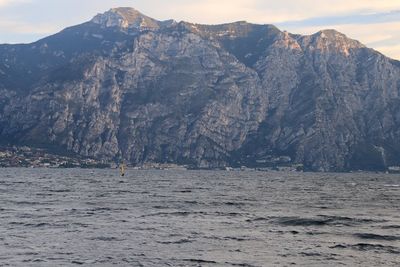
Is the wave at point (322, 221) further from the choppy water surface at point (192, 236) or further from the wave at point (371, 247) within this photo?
the wave at point (371, 247)

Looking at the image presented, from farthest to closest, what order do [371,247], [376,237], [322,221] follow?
[322,221] < [376,237] < [371,247]

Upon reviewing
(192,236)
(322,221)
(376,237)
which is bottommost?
(322,221)

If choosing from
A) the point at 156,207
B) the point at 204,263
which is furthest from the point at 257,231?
the point at 156,207

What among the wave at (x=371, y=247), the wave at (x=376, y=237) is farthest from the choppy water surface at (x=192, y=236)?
the wave at (x=376, y=237)

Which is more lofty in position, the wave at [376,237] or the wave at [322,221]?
the wave at [376,237]

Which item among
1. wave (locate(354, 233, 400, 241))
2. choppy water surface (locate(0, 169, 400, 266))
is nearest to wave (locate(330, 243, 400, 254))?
choppy water surface (locate(0, 169, 400, 266))

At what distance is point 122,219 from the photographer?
Answer: 257ft

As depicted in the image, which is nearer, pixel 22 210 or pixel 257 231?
pixel 257 231

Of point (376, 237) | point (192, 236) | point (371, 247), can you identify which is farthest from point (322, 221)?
point (192, 236)

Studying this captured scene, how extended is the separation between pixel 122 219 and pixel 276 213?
2795cm

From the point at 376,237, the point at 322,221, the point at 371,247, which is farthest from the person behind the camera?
the point at 322,221

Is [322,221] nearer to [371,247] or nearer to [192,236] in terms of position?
[371,247]

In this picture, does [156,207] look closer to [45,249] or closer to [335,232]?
[335,232]

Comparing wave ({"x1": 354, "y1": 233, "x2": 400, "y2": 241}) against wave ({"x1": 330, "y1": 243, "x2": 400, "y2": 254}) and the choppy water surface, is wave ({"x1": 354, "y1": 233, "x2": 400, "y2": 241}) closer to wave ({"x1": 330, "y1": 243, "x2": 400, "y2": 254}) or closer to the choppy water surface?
the choppy water surface
